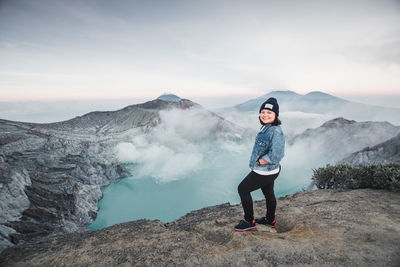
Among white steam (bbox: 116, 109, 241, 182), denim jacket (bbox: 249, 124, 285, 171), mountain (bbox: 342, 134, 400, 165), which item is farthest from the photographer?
white steam (bbox: 116, 109, 241, 182)

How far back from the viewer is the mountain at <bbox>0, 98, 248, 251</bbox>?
15453mm

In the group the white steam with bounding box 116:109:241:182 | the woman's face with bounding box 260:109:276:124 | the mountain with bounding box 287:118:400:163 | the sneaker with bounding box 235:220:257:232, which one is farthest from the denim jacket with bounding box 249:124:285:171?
the mountain with bounding box 287:118:400:163

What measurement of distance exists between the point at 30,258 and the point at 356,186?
11.1m

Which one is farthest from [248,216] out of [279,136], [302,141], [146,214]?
[302,141]

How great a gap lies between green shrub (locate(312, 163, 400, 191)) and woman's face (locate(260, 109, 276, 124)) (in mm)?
6004

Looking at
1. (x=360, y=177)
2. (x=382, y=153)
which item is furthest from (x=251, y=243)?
(x=382, y=153)

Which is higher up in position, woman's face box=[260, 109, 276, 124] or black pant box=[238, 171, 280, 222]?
woman's face box=[260, 109, 276, 124]

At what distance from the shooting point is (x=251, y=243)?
4.02 meters

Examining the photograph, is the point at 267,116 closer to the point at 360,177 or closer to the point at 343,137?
the point at 360,177

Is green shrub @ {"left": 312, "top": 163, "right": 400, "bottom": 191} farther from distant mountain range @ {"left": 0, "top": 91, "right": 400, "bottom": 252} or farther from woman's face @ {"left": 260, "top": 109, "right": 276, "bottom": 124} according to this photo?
distant mountain range @ {"left": 0, "top": 91, "right": 400, "bottom": 252}

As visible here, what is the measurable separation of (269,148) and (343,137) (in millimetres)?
52161

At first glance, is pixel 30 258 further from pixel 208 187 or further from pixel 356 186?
pixel 208 187

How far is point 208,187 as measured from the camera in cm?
4219

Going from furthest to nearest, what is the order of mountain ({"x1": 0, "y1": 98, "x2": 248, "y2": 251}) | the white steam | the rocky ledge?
the white steam < mountain ({"x1": 0, "y1": 98, "x2": 248, "y2": 251}) < the rocky ledge
